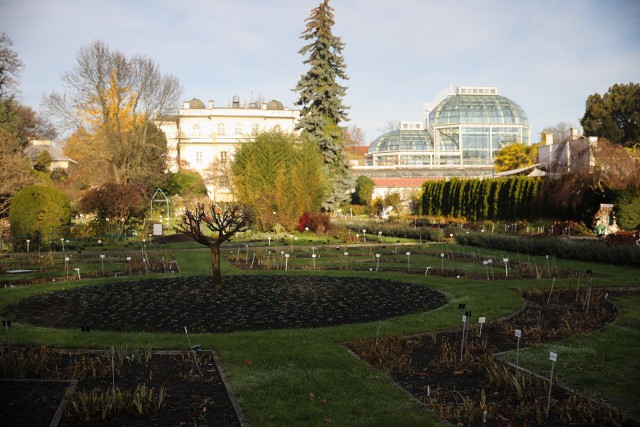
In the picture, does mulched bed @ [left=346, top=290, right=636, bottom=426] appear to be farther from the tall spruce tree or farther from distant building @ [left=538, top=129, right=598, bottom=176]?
the tall spruce tree

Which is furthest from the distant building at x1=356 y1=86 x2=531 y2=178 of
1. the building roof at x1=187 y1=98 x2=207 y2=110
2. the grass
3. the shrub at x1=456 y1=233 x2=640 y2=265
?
the grass

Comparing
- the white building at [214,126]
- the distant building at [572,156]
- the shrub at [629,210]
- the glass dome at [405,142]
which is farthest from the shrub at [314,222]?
the glass dome at [405,142]

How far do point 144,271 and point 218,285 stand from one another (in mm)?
4205

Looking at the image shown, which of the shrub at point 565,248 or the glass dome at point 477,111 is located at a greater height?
the glass dome at point 477,111

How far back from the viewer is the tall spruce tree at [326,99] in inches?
1567

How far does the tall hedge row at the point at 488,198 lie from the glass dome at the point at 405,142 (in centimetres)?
2801

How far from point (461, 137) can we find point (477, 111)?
3900 millimetres

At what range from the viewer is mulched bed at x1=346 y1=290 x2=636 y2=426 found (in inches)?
195

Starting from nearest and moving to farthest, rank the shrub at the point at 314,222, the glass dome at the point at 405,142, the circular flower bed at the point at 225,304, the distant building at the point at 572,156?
1. the circular flower bed at the point at 225,304
2. the shrub at the point at 314,222
3. the distant building at the point at 572,156
4. the glass dome at the point at 405,142

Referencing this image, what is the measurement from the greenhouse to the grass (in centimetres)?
5807

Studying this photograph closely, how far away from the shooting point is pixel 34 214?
20203 millimetres

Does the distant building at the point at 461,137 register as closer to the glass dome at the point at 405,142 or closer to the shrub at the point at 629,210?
the glass dome at the point at 405,142

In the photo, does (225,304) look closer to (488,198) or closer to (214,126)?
(488,198)

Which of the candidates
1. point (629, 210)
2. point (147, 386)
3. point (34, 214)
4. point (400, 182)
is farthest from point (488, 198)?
point (147, 386)
